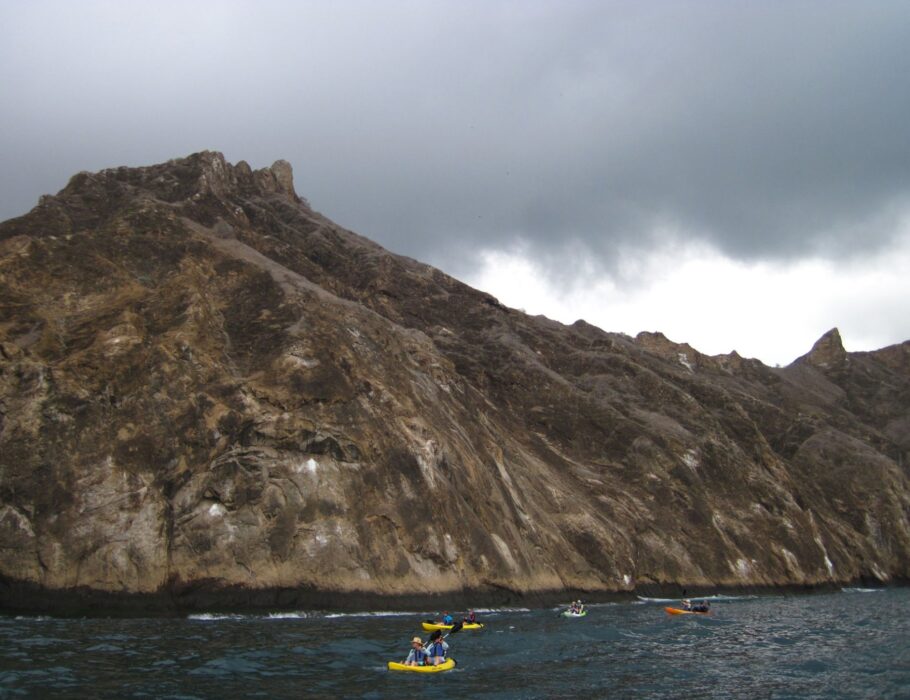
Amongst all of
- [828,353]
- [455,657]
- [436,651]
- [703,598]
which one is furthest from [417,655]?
[828,353]

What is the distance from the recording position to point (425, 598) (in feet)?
170

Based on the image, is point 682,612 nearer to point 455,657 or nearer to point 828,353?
point 455,657

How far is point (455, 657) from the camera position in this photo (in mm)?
35562

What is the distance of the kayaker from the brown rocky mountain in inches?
692

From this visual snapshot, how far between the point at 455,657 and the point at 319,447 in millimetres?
22530

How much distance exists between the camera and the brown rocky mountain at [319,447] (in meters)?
47.3

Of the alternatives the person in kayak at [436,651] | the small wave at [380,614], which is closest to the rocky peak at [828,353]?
the small wave at [380,614]

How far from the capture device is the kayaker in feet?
102

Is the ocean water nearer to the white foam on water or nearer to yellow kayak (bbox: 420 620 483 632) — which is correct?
the white foam on water

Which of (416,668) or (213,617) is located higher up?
(213,617)

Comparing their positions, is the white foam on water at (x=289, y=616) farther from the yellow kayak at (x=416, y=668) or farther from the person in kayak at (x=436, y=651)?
the person in kayak at (x=436, y=651)

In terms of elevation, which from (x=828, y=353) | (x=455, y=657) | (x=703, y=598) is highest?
(x=828, y=353)

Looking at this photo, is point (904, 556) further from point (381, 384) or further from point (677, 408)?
point (381, 384)

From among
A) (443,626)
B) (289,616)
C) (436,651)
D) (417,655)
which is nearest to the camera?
(417,655)
